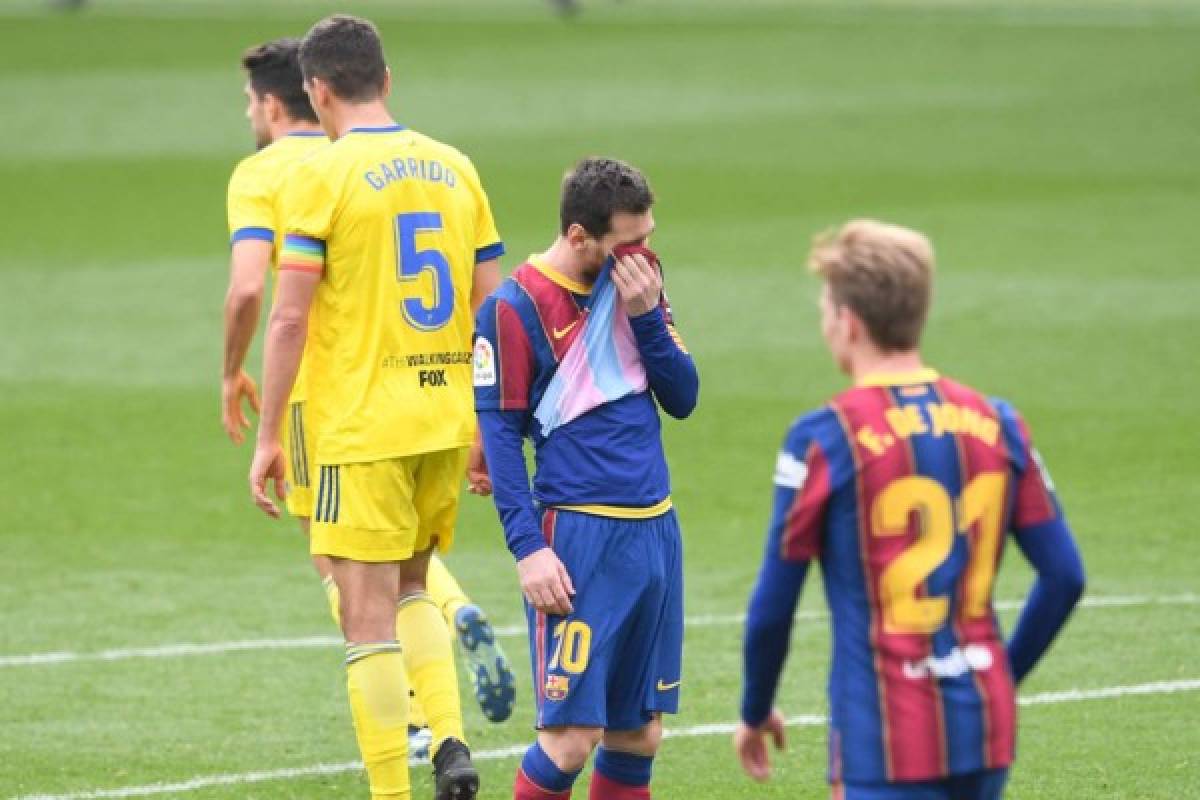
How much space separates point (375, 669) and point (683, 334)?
10.8 m

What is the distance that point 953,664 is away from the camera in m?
4.42

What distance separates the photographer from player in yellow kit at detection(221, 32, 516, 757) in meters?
7.06

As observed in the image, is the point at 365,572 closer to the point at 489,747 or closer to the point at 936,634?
the point at 489,747

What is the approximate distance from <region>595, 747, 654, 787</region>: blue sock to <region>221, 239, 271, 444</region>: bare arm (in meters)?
2.03

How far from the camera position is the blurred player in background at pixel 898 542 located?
4387 mm

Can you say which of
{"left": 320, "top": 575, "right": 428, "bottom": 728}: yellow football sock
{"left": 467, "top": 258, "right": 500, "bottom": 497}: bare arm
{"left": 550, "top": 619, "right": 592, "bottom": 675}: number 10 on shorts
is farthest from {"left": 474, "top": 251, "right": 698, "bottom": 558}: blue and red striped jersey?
{"left": 320, "top": 575, "right": 428, "bottom": 728}: yellow football sock

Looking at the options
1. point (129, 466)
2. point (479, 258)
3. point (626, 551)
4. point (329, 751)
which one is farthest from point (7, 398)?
point (626, 551)

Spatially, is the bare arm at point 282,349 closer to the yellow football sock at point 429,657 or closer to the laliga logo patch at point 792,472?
the yellow football sock at point 429,657

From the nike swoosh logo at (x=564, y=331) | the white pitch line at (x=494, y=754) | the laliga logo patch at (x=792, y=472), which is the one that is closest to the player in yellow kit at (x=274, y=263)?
the white pitch line at (x=494, y=754)

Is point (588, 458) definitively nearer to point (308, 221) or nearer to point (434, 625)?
point (308, 221)

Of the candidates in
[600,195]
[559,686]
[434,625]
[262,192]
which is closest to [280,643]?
[434,625]

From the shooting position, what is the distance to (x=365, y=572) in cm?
650

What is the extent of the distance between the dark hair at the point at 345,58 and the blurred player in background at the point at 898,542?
237 centimetres

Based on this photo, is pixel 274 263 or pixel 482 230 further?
pixel 274 263
